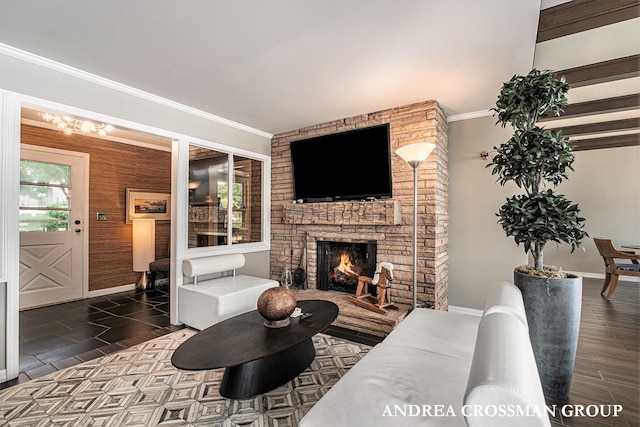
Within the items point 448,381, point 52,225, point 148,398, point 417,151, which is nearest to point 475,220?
point 417,151

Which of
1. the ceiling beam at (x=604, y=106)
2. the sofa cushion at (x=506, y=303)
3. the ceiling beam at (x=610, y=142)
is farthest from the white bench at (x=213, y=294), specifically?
the ceiling beam at (x=610, y=142)

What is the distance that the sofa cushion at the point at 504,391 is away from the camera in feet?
2.60

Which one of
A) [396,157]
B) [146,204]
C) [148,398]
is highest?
[396,157]

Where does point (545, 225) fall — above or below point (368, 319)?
above

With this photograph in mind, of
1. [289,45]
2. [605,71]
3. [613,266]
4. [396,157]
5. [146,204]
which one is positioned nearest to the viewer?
[289,45]

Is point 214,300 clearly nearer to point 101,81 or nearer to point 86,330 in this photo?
point 86,330

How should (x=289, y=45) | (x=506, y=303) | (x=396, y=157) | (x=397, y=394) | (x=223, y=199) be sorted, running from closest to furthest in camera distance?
(x=397, y=394), (x=506, y=303), (x=289, y=45), (x=396, y=157), (x=223, y=199)

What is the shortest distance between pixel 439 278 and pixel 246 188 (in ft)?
9.74

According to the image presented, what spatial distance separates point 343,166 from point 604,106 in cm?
334

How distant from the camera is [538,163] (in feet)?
6.53

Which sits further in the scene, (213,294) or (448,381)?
(213,294)

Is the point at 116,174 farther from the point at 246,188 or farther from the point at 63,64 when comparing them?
the point at 63,64

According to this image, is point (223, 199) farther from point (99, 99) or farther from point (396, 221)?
point (396, 221)

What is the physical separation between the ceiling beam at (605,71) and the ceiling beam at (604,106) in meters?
0.61
